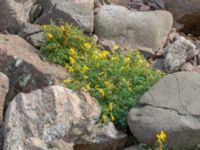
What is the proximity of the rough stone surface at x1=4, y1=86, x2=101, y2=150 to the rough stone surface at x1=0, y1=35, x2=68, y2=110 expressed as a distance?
0.79 m

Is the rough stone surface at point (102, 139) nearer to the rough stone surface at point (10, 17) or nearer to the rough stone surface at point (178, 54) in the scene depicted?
the rough stone surface at point (178, 54)

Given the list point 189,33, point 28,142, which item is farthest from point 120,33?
point 28,142

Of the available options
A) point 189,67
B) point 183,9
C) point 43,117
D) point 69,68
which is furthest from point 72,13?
point 43,117

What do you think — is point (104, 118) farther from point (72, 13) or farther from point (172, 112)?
point (72, 13)

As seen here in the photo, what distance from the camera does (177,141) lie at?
16.7 feet

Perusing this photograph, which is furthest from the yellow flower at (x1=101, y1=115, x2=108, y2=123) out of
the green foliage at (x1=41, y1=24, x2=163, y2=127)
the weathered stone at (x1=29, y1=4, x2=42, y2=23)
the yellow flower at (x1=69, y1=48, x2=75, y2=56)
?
the weathered stone at (x1=29, y1=4, x2=42, y2=23)

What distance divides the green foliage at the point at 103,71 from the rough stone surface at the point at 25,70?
16 centimetres

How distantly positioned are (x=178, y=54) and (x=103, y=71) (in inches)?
59.6

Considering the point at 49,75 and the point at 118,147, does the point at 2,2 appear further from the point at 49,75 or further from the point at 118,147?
the point at 118,147

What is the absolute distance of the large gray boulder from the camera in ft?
24.2

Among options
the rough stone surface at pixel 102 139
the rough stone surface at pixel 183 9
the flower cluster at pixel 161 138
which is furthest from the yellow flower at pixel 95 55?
the rough stone surface at pixel 183 9

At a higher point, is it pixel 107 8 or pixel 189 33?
pixel 107 8

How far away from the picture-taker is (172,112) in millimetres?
5211

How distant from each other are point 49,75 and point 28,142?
4.31 ft
